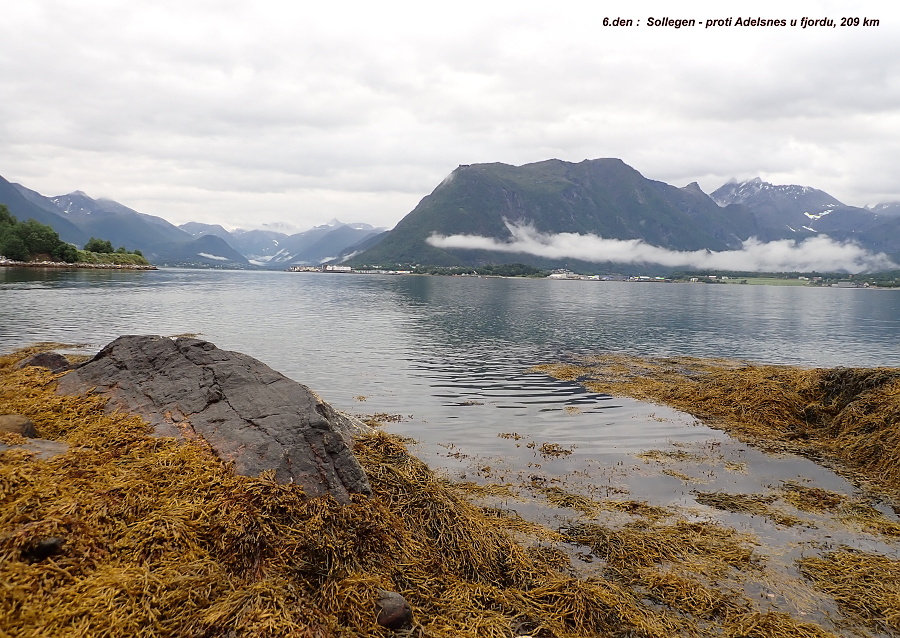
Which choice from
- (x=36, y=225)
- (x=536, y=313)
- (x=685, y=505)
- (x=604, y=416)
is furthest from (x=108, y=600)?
(x=36, y=225)

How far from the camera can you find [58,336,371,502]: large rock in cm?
795

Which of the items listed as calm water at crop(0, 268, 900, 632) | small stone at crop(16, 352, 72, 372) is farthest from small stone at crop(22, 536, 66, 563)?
small stone at crop(16, 352, 72, 372)

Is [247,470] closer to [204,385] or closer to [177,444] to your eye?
[177,444]

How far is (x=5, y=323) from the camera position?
41469mm

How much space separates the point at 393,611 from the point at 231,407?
16.3 feet

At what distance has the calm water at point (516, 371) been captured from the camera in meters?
14.3

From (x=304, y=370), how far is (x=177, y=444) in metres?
22.2

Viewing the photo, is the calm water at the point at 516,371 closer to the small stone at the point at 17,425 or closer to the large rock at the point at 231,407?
the large rock at the point at 231,407

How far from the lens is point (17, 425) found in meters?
8.14

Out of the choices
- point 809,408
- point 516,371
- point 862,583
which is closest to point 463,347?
point 516,371

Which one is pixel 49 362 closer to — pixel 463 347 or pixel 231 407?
pixel 231 407

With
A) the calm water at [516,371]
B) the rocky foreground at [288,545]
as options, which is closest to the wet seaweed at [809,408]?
the calm water at [516,371]

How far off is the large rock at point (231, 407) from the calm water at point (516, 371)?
5.79 m

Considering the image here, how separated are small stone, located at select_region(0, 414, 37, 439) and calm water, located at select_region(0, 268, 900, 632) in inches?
384
